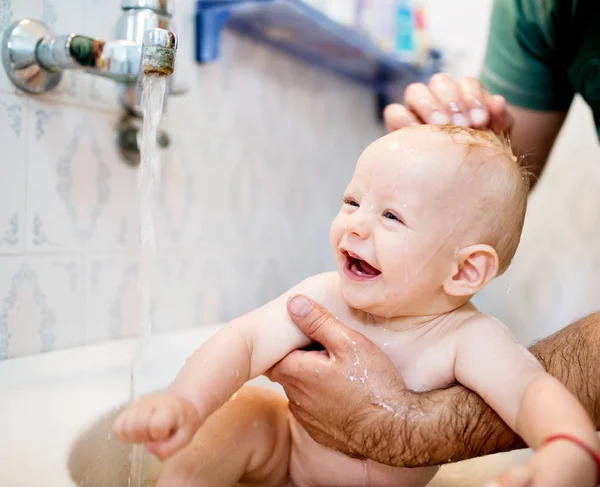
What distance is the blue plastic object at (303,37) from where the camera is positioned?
1151 mm

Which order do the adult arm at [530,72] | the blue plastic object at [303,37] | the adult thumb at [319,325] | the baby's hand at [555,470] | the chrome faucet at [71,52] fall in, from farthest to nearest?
the adult arm at [530,72] < the blue plastic object at [303,37] < the chrome faucet at [71,52] < the adult thumb at [319,325] < the baby's hand at [555,470]

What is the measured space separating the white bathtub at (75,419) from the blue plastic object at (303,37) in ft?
1.91

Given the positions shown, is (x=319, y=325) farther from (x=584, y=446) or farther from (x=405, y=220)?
(x=584, y=446)

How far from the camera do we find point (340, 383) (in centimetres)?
72

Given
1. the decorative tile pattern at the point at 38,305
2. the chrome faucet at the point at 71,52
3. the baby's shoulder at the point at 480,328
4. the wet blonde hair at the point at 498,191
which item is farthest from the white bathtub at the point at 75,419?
the chrome faucet at the point at 71,52

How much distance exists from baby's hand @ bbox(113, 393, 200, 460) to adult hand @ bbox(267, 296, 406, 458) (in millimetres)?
187

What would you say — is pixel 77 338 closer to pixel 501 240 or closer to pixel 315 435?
pixel 315 435

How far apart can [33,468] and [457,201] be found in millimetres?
512

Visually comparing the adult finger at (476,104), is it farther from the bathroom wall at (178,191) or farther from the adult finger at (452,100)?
the bathroom wall at (178,191)

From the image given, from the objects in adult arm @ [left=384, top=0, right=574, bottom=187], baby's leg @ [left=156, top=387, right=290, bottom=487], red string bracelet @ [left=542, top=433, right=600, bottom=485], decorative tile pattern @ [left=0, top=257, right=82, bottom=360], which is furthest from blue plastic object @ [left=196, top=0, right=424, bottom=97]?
red string bracelet @ [left=542, top=433, right=600, bottom=485]

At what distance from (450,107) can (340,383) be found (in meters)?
0.43

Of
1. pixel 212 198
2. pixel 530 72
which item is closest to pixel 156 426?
pixel 212 198

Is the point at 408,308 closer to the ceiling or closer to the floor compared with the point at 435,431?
closer to the ceiling

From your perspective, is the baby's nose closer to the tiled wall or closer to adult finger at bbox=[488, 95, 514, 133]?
adult finger at bbox=[488, 95, 514, 133]
